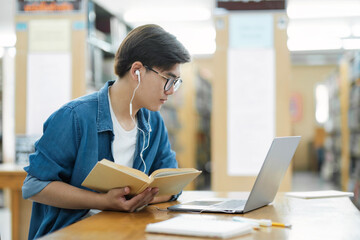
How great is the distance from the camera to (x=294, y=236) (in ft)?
3.27

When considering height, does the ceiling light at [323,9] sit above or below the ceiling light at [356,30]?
above

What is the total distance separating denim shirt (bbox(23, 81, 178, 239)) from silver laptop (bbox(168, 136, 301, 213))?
0.32 metres

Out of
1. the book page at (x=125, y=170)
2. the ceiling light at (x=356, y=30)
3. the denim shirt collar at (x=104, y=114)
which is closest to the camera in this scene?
the book page at (x=125, y=170)

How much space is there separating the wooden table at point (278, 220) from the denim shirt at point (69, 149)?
210 mm


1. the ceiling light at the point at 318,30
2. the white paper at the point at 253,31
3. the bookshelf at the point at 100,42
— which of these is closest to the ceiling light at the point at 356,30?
the ceiling light at the point at 318,30

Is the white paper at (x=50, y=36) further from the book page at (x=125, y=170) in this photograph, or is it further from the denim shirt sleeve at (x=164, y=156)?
the book page at (x=125, y=170)

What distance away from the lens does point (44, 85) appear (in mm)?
3400

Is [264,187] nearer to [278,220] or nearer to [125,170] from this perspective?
[278,220]

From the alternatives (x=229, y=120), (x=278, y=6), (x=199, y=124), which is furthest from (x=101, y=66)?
(x=199, y=124)

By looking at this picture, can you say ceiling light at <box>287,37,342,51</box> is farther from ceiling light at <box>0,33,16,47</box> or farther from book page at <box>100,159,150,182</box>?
book page at <box>100,159,150,182</box>

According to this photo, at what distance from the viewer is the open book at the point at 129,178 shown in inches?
46.9

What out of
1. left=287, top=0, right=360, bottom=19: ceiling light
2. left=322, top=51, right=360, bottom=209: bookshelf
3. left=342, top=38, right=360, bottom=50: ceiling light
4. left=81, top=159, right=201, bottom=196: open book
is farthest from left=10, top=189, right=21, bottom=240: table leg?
left=342, top=38, right=360, bottom=50: ceiling light

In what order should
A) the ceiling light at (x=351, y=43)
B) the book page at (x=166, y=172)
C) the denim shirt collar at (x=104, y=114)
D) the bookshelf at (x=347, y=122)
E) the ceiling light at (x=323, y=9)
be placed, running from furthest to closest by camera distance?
the ceiling light at (x=351, y=43), the ceiling light at (x=323, y=9), the bookshelf at (x=347, y=122), the denim shirt collar at (x=104, y=114), the book page at (x=166, y=172)

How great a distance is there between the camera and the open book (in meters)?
1.19
